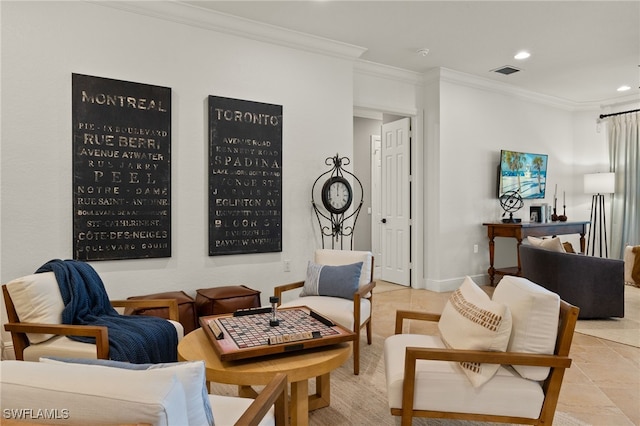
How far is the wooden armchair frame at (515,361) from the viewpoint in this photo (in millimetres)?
1695

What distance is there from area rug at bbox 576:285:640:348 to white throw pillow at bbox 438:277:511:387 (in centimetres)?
250

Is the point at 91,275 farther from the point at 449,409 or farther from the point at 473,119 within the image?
the point at 473,119

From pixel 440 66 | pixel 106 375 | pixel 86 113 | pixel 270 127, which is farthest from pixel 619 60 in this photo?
pixel 106 375

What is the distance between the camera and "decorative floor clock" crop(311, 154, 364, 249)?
4312 mm

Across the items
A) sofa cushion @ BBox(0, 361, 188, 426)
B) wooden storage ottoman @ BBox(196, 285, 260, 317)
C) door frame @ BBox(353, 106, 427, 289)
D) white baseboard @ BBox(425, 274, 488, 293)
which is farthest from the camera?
door frame @ BBox(353, 106, 427, 289)

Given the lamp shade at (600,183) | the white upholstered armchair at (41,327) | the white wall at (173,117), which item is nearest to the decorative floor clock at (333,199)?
the white wall at (173,117)

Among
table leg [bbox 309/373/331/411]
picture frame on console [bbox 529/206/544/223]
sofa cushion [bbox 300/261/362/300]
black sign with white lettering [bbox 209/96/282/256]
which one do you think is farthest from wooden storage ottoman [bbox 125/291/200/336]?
picture frame on console [bbox 529/206/544/223]

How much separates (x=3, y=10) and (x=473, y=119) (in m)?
5.18

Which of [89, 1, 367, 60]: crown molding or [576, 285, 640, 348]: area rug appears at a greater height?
[89, 1, 367, 60]: crown molding

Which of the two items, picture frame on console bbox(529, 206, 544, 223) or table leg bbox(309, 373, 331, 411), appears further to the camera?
picture frame on console bbox(529, 206, 544, 223)

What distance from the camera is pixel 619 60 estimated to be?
16.2 ft

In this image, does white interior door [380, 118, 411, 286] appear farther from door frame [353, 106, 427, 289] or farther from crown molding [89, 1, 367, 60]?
crown molding [89, 1, 367, 60]

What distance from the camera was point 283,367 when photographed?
5.88 ft

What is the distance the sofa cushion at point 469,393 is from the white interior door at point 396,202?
386 cm
